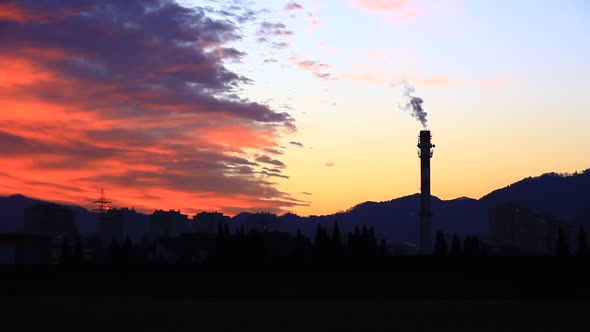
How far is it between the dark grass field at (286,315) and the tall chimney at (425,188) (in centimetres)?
10231

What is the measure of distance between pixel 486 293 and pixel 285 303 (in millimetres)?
13939

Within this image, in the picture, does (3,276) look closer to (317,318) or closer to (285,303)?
(285,303)

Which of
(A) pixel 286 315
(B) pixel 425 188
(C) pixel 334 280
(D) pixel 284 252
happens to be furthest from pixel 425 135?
(A) pixel 286 315

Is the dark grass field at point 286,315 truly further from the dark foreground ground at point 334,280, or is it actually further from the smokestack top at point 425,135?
the smokestack top at point 425,135

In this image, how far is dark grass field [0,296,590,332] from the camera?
3594 cm

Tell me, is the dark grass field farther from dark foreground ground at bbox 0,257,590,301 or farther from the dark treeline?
the dark treeline

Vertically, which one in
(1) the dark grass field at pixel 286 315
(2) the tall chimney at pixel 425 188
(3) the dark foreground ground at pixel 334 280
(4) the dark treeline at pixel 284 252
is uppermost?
(2) the tall chimney at pixel 425 188

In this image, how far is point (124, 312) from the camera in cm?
4459

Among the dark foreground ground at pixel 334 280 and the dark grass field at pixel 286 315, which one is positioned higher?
the dark foreground ground at pixel 334 280

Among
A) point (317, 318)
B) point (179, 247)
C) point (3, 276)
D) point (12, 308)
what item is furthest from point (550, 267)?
point (179, 247)

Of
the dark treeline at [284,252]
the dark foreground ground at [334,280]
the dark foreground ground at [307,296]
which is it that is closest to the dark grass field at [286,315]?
the dark foreground ground at [307,296]

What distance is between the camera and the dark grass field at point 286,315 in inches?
1415

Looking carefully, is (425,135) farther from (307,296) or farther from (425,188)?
(307,296)

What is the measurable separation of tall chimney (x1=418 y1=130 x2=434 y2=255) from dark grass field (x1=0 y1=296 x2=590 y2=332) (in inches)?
4028
